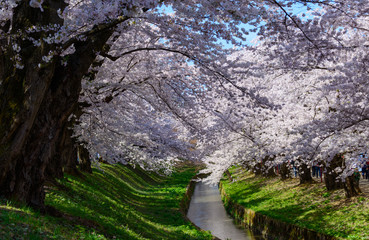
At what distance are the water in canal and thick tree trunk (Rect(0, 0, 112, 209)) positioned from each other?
11.5 m

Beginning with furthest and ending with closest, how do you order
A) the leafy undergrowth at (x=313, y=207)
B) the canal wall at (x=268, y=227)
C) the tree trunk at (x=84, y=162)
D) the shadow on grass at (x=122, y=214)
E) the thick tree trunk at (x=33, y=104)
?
1. the tree trunk at (x=84, y=162)
2. the canal wall at (x=268, y=227)
3. the leafy undergrowth at (x=313, y=207)
4. the shadow on grass at (x=122, y=214)
5. the thick tree trunk at (x=33, y=104)

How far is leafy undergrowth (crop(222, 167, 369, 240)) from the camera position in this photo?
40.0ft

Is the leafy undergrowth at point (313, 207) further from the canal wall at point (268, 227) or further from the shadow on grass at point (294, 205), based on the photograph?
the canal wall at point (268, 227)

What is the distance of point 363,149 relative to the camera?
9938 mm

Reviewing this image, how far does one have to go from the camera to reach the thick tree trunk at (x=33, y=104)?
6.52 m

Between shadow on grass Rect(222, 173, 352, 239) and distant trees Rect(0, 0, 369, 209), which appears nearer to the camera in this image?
distant trees Rect(0, 0, 369, 209)

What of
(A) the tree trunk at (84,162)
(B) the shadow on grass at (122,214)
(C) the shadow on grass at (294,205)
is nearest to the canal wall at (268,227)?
(C) the shadow on grass at (294,205)

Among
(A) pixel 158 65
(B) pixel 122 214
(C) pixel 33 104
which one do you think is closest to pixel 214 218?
(B) pixel 122 214

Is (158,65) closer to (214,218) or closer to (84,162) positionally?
(84,162)

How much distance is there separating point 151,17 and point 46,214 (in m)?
4.22

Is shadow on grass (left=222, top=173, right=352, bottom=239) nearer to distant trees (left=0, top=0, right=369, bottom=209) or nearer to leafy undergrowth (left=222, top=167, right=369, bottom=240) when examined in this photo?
leafy undergrowth (left=222, top=167, right=369, bottom=240)

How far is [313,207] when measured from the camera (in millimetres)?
15953

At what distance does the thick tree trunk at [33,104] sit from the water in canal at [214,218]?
11.5 meters

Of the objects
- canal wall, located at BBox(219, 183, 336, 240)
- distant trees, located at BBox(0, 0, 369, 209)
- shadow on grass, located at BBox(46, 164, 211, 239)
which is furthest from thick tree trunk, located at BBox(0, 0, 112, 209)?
canal wall, located at BBox(219, 183, 336, 240)
